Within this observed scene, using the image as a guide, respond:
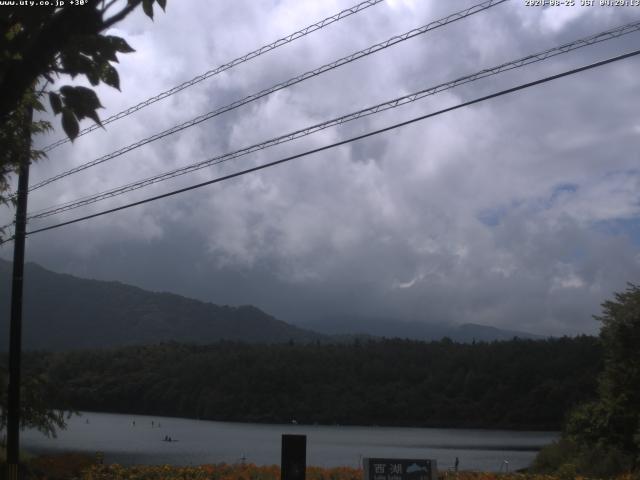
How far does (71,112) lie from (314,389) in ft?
354

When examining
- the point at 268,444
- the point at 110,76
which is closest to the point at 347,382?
the point at 268,444

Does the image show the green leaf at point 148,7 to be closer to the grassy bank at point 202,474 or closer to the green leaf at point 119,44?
the green leaf at point 119,44

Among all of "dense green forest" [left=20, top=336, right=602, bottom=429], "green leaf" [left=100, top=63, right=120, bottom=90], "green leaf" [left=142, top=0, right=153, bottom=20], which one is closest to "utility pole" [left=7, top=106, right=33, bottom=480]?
"green leaf" [left=100, top=63, right=120, bottom=90]

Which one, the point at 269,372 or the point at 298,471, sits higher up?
the point at 269,372

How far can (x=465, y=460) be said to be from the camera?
164 ft

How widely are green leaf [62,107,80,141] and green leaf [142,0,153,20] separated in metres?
0.74

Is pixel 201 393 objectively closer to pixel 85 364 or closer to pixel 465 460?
pixel 85 364

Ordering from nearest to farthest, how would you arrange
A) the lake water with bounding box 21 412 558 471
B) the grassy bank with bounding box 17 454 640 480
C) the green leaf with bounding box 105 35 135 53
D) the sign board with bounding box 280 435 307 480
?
the green leaf with bounding box 105 35 135 53
the sign board with bounding box 280 435 307 480
the grassy bank with bounding box 17 454 640 480
the lake water with bounding box 21 412 558 471

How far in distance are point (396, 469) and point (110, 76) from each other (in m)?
8.00

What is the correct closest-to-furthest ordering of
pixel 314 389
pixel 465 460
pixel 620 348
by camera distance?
pixel 620 348
pixel 465 460
pixel 314 389

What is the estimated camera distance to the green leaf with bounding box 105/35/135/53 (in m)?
4.87

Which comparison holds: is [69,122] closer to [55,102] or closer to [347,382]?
[55,102]

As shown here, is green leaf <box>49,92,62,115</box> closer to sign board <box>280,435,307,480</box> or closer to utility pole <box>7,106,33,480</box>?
sign board <box>280,435,307,480</box>

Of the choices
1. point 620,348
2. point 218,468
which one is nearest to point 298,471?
point 218,468
